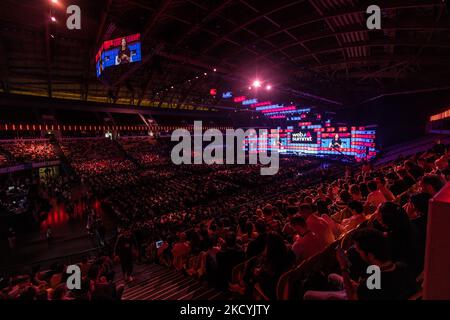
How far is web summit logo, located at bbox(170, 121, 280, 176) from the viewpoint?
101ft

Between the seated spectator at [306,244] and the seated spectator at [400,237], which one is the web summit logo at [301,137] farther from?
the seated spectator at [400,237]

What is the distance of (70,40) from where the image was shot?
55.9ft

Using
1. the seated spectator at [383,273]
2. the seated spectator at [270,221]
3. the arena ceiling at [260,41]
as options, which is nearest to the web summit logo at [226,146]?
the arena ceiling at [260,41]

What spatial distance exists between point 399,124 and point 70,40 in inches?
1068

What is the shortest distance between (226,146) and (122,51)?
A: 28286 mm

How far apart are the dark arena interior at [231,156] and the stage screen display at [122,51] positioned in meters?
0.10

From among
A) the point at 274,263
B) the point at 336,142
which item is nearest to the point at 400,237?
the point at 274,263

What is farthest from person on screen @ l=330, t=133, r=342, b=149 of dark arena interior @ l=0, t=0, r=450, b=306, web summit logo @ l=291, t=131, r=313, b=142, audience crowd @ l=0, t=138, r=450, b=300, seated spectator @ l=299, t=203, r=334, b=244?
seated spectator @ l=299, t=203, r=334, b=244

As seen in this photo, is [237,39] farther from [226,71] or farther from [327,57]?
[327,57]

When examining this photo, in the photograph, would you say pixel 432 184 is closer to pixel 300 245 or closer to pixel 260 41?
pixel 300 245

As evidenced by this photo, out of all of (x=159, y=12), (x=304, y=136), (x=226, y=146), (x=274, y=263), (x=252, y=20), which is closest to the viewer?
(x=274, y=263)

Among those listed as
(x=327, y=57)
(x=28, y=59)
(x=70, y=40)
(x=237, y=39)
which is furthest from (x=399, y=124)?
(x=28, y=59)

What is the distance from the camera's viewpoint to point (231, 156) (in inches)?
1328
